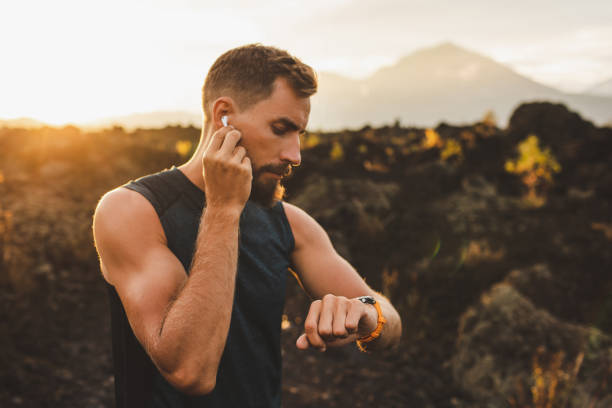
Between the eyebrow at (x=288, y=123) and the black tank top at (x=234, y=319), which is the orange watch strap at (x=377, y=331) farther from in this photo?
the eyebrow at (x=288, y=123)

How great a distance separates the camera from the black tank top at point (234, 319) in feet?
5.34

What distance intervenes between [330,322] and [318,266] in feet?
2.48

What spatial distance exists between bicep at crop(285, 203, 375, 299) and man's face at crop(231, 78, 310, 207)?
1.07 feet

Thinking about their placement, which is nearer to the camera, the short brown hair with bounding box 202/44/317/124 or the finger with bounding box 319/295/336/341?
the finger with bounding box 319/295/336/341

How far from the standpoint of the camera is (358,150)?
1568 cm

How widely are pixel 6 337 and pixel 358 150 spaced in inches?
535

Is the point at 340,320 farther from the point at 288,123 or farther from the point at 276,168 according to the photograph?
the point at 288,123

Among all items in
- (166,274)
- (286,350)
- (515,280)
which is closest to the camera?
(166,274)

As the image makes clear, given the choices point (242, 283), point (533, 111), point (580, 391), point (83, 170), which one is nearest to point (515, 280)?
point (580, 391)

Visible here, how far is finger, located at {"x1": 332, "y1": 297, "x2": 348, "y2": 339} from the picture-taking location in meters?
1.30

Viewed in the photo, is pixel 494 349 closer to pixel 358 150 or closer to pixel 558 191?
pixel 558 191

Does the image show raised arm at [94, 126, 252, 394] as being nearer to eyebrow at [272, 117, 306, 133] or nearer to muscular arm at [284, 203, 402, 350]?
eyebrow at [272, 117, 306, 133]

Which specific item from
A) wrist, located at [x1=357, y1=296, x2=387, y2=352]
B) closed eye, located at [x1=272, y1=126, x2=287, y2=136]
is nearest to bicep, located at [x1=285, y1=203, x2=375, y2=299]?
wrist, located at [x1=357, y1=296, x2=387, y2=352]

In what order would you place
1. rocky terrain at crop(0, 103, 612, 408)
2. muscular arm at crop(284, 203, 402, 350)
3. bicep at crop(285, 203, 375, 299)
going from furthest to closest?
rocky terrain at crop(0, 103, 612, 408) < bicep at crop(285, 203, 375, 299) < muscular arm at crop(284, 203, 402, 350)
